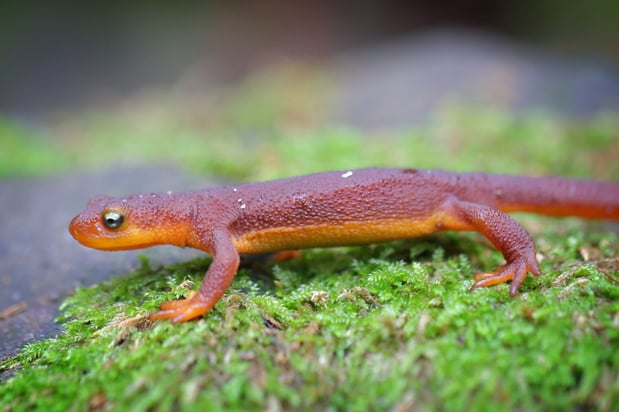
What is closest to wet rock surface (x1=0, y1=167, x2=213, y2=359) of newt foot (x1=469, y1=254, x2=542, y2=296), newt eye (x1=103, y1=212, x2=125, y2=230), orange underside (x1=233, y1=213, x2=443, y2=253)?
newt eye (x1=103, y1=212, x2=125, y2=230)

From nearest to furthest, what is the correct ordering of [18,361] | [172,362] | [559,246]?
1. [172,362]
2. [18,361]
3. [559,246]

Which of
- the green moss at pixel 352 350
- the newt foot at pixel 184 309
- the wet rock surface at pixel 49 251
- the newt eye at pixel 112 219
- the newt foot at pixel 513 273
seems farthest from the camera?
the wet rock surface at pixel 49 251

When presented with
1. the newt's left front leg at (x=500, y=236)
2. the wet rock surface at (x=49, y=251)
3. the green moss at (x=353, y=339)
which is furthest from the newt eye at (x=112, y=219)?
the newt's left front leg at (x=500, y=236)

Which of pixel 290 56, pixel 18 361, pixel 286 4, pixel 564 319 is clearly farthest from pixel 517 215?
pixel 286 4

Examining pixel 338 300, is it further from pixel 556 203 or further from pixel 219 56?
pixel 219 56

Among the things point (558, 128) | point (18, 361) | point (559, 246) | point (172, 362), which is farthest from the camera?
point (558, 128)

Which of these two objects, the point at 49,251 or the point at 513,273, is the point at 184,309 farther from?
the point at 49,251

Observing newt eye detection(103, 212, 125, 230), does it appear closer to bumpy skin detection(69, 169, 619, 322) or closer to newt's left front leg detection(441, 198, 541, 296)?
bumpy skin detection(69, 169, 619, 322)

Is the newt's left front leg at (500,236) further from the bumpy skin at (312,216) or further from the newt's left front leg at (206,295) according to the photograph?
the newt's left front leg at (206,295)
